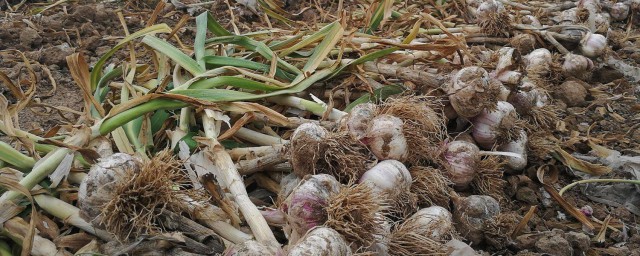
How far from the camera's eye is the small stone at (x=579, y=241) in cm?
184

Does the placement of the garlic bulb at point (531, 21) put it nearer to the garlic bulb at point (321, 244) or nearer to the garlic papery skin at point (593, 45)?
the garlic papery skin at point (593, 45)

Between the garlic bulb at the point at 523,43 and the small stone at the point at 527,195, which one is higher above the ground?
the garlic bulb at the point at 523,43

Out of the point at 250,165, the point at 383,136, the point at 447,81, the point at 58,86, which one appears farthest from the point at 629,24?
the point at 58,86

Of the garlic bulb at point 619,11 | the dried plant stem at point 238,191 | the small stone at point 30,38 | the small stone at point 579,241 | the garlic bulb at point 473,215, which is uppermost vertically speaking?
the dried plant stem at point 238,191

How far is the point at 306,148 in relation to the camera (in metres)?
1.66

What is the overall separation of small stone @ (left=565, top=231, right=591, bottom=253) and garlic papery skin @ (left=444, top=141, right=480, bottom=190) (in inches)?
12.9

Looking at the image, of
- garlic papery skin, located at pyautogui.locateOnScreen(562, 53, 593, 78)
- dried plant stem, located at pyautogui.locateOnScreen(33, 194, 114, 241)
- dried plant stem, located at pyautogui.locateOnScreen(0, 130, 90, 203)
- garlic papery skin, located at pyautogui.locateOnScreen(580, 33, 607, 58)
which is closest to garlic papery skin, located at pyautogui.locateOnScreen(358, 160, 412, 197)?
dried plant stem, located at pyautogui.locateOnScreen(33, 194, 114, 241)

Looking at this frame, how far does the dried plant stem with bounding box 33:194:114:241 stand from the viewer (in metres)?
1.56

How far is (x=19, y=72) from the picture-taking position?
273 centimetres

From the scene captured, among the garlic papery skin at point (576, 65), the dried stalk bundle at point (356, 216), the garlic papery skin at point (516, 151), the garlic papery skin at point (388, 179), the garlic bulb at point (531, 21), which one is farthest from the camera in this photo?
the garlic bulb at point (531, 21)

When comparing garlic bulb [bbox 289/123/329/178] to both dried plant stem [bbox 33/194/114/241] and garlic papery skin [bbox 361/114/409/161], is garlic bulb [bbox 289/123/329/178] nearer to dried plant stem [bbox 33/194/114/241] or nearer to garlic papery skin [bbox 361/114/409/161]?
garlic papery skin [bbox 361/114/409/161]

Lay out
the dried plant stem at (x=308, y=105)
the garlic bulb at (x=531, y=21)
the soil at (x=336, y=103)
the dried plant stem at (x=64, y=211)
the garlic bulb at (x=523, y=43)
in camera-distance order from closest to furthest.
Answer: the dried plant stem at (x=64, y=211) < the soil at (x=336, y=103) < the dried plant stem at (x=308, y=105) < the garlic bulb at (x=523, y=43) < the garlic bulb at (x=531, y=21)

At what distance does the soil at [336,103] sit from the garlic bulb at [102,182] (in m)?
0.66

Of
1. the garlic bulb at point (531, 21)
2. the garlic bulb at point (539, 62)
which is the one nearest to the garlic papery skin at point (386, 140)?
the garlic bulb at point (539, 62)
